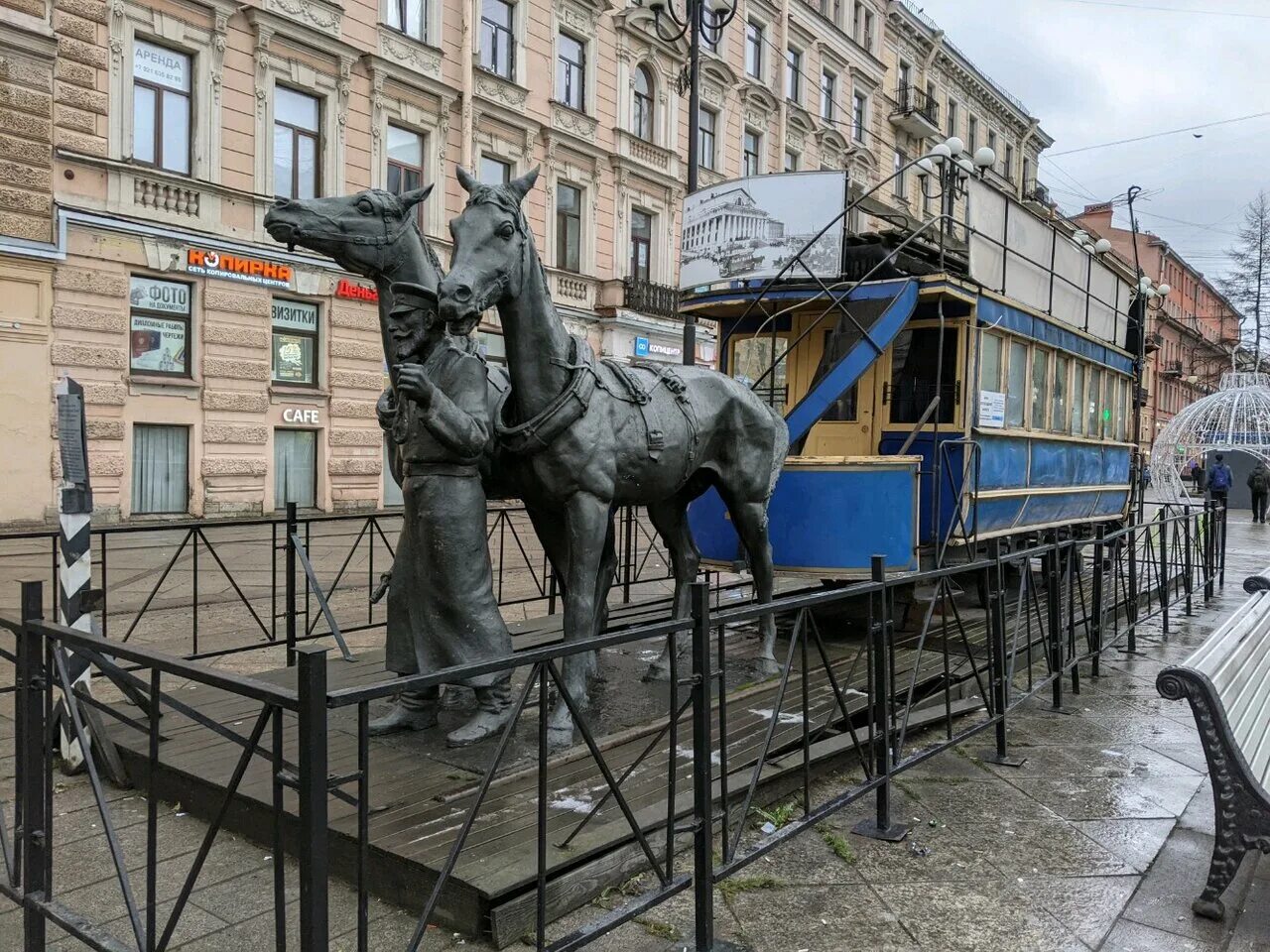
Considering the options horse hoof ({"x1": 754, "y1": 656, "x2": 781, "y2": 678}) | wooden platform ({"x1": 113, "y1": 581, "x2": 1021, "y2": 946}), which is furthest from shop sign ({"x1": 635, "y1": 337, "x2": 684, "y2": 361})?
wooden platform ({"x1": 113, "y1": 581, "x2": 1021, "y2": 946})

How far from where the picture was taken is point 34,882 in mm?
3000

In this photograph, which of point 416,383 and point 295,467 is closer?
point 416,383

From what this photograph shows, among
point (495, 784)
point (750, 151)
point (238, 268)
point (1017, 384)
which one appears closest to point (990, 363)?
point (1017, 384)

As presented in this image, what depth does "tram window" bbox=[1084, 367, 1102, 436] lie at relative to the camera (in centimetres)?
1129

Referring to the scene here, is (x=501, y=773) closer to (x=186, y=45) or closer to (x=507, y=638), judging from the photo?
(x=507, y=638)

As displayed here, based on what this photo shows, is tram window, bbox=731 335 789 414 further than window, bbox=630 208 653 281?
No

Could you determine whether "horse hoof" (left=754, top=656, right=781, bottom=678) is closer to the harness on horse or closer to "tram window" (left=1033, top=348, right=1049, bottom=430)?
the harness on horse

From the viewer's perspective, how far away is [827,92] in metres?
31.6

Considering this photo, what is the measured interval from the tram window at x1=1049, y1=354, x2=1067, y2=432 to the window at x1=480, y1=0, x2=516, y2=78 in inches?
578

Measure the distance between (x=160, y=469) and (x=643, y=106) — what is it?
50.2ft

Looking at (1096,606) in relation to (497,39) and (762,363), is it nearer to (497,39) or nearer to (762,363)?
(762,363)

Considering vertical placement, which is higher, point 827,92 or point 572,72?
point 827,92

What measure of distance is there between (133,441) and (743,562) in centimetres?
1199

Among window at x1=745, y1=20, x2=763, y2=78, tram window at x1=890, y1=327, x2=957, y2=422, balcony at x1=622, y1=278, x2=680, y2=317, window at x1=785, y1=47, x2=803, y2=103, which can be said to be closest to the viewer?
tram window at x1=890, y1=327, x2=957, y2=422
